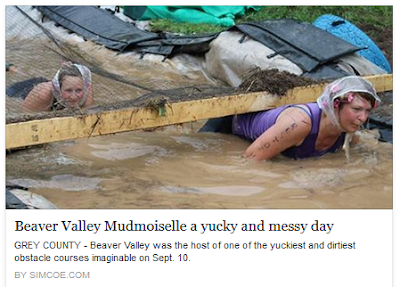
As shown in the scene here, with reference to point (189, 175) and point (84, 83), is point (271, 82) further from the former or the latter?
point (84, 83)

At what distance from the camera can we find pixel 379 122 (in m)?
5.82

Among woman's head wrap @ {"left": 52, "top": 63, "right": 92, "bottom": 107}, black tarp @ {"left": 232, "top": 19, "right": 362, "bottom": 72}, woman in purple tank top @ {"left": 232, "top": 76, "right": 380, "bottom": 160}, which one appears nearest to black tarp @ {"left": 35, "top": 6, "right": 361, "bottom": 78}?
black tarp @ {"left": 232, "top": 19, "right": 362, "bottom": 72}

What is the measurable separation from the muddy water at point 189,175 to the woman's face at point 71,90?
0.34 meters

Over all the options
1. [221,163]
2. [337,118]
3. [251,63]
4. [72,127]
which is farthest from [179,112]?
[251,63]

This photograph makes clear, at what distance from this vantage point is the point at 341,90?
455cm

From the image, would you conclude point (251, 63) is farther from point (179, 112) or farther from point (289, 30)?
point (179, 112)

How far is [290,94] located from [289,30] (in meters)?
1.50

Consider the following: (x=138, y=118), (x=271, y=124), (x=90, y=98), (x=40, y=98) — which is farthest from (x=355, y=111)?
(x=40, y=98)

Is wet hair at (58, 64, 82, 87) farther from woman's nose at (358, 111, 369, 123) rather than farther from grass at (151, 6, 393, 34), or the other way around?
grass at (151, 6, 393, 34)

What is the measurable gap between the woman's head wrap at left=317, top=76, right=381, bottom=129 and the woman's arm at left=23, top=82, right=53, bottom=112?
196 centimetres

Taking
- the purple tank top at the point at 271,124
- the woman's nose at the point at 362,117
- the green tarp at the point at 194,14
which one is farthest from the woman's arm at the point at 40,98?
the green tarp at the point at 194,14

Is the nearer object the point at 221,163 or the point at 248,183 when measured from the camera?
the point at 248,183

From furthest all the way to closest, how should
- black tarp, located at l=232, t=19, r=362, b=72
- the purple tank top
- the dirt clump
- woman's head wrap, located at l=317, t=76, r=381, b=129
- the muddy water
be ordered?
black tarp, located at l=232, t=19, r=362, b=72
the dirt clump
the purple tank top
woman's head wrap, located at l=317, t=76, r=381, b=129
the muddy water

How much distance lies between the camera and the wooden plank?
4.09 meters
